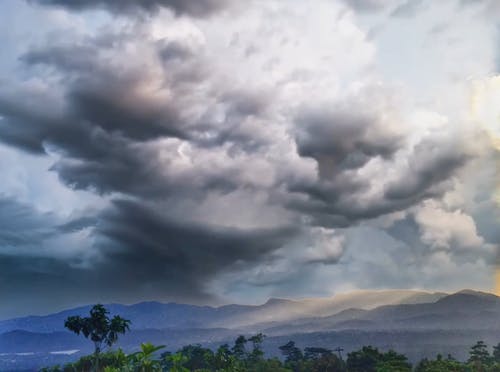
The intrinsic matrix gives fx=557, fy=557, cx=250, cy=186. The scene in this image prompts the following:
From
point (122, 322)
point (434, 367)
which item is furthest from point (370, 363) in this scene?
point (122, 322)

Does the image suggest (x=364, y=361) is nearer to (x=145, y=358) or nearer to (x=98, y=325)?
(x=98, y=325)

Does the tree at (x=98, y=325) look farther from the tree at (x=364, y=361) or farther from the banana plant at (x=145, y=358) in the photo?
the banana plant at (x=145, y=358)

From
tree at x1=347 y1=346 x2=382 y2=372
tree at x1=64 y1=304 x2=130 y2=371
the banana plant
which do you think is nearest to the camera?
the banana plant

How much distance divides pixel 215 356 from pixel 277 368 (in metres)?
24.7

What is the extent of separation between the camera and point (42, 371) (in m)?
179

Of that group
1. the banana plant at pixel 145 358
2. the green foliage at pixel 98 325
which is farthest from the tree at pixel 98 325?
the banana plant at pixel 145 358

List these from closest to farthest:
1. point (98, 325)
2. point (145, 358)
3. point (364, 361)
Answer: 1. point (145, 358)
2. point (98, 325)
3. point (364, 361)

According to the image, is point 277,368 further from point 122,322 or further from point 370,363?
point 122,322

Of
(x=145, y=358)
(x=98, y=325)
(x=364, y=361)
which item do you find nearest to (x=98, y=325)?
(x=98, y=325)

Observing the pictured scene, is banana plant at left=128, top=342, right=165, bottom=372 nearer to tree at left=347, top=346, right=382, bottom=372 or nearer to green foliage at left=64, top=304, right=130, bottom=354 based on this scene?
green foliage at left=64, top=304, right=130, bottom=354

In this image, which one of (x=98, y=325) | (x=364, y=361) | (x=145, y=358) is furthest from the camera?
(x=364, y=361)

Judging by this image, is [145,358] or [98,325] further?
[98,325]

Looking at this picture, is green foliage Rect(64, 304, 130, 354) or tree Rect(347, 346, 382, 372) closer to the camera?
green foliage Rect(64, 304, 130, 354)

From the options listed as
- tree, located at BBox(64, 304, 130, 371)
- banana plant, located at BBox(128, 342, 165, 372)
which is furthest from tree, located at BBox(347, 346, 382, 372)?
banana plant, located at BBox(128, 342, 165, 372)
